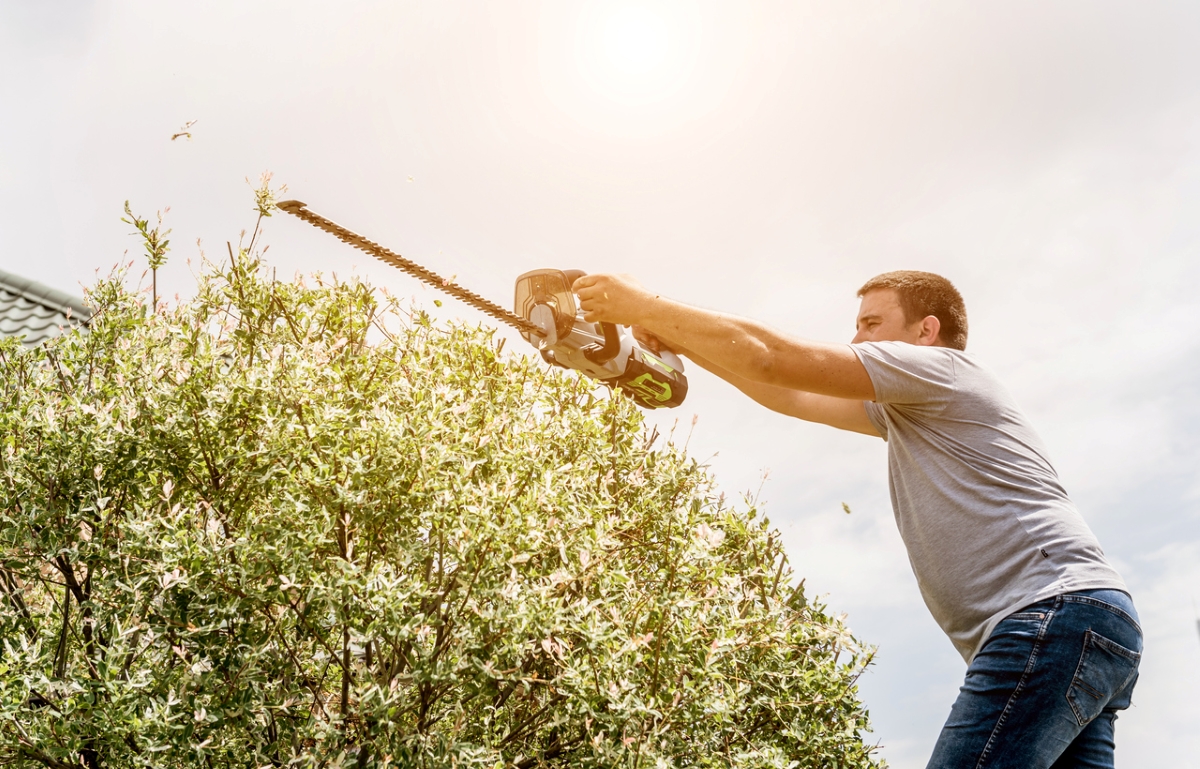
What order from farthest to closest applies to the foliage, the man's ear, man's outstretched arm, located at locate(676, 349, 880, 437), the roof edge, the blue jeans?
the roof edge → man's outstretched arm, located at locate(676, 349, 880, 437) → the man's ear → the foliage → the blue jeans

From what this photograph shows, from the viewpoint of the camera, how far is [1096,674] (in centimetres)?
211

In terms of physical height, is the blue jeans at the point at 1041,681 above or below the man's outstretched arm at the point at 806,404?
below

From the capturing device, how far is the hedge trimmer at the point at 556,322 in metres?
3.04

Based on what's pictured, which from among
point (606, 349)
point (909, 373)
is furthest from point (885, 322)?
point (606, 349)

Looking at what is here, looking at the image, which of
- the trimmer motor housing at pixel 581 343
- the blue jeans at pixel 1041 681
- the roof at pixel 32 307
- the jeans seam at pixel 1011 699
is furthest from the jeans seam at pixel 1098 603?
the roof at pixel 32 307

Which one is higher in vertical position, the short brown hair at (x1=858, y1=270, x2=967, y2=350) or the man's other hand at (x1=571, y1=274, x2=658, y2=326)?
the short brown hair at (x1=858, y1=270, x2=967, y2=350)

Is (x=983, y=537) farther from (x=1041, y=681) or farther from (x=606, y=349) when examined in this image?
(x=606, y=349)

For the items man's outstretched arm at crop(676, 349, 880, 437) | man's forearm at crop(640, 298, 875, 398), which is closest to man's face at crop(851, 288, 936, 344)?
man's outstretched arm at crop(676, 349, 880, 437)

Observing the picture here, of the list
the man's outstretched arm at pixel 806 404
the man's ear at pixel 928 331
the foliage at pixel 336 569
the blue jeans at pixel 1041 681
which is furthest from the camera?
the man's outstretched arm at pixel 806 404

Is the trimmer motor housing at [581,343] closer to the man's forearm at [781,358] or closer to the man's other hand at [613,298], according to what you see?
the man's other hand at [613,298]

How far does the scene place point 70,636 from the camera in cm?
287

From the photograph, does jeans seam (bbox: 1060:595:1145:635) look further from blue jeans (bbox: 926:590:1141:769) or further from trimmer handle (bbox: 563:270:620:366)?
trimmer handle (bbox: 563:270:620:366)

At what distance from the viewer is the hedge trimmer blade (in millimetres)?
3016

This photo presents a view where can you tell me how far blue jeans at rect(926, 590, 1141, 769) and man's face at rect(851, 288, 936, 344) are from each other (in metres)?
1.01
